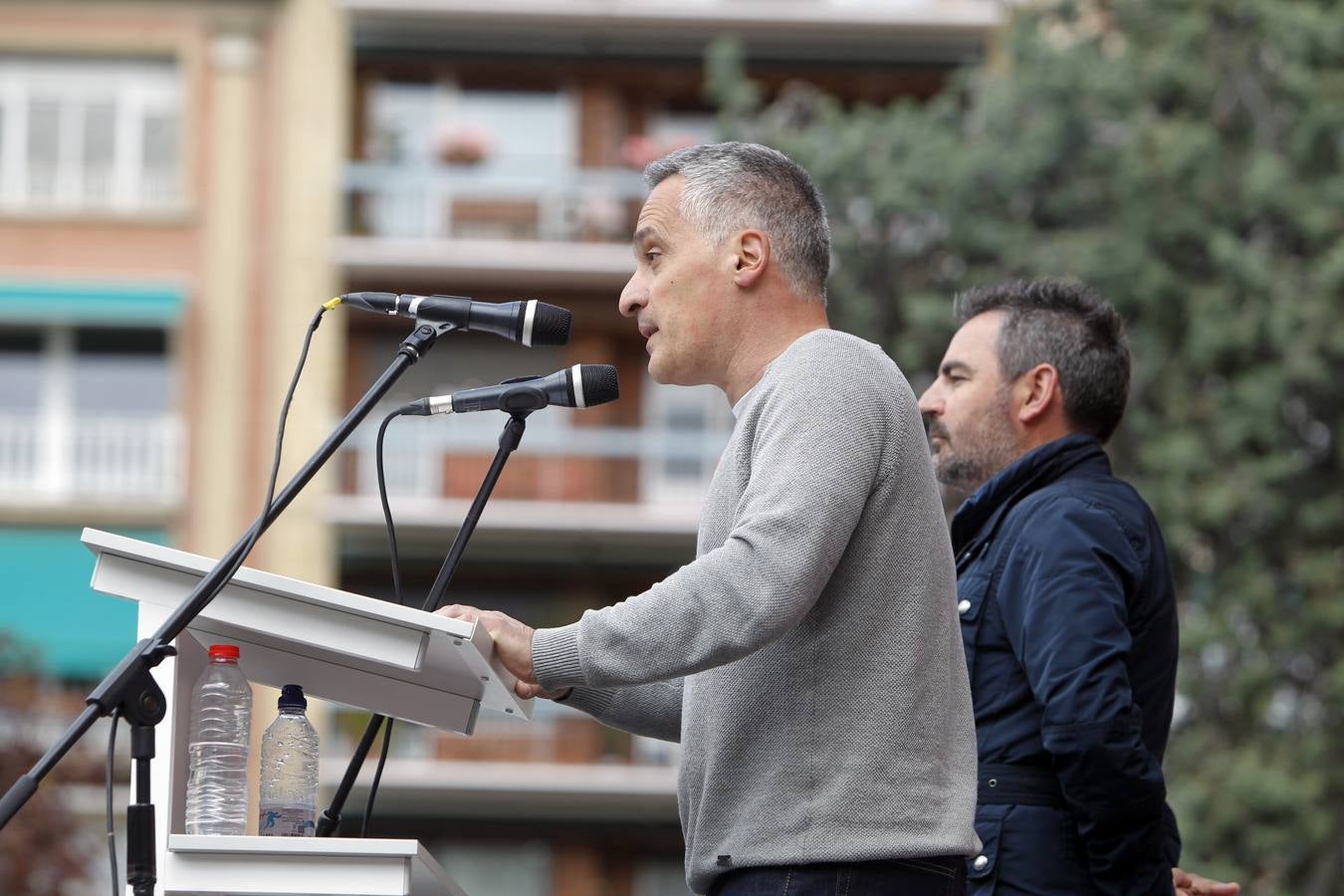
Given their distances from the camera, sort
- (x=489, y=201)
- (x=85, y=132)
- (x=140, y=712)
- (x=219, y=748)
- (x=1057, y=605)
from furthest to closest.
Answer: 1. (x=489, y=201)
2. (x=85, y=132)
3. (x=1057, y=605)
4. (x=219, y=748)
5. (x=140, y=712)

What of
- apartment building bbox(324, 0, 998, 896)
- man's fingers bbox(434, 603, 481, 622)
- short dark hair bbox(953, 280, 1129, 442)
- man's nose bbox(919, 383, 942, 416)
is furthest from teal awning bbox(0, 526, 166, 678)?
man's fingers bbox(434, 603, 481, 622)

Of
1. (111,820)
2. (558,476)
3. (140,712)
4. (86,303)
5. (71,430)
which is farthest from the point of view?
(558,476)

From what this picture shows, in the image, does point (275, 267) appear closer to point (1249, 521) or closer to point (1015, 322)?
point (1249, 521)

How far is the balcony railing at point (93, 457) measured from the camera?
17766 millimetres

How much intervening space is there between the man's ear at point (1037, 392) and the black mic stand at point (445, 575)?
1254 mm

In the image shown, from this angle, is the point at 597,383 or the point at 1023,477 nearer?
the point at 597,383

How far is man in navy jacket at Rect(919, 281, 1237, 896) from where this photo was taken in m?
3.08

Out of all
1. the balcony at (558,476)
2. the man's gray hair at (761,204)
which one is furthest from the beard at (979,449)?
the balcony at (558,476)

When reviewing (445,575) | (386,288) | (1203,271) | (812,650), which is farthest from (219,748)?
(386,288)

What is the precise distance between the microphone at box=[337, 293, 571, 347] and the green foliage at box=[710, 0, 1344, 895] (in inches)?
380

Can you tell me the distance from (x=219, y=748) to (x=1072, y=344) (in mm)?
1834

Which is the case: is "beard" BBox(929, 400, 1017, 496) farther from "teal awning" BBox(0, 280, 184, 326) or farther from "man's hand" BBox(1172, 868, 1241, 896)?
"teal awning" BBox(0, 280, 184, 326)

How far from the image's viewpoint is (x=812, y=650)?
2.47 meters

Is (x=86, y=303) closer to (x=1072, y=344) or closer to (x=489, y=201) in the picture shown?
(x=489, y=201)
